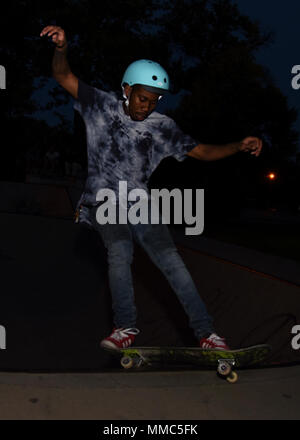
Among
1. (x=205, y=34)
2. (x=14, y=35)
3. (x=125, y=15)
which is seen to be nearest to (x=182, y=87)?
(x=205, y=34)

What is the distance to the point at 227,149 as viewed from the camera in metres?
4.50

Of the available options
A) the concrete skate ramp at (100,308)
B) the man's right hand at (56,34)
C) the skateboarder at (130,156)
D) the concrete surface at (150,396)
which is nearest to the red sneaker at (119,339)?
the skateboarder at (130,156)

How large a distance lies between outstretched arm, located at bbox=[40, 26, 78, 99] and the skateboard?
80.0 inches

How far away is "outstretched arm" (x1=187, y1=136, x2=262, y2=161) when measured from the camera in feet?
14.4

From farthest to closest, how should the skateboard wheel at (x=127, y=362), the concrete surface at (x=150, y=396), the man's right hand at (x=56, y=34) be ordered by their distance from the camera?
the man's right hand at (x=56, y=34), the skateboard wheel at (x=127, y=362), the concrete surface at (x=150, y=396)

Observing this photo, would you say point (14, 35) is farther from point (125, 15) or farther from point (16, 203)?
point (16, 203)

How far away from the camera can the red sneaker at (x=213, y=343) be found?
3.79 meters

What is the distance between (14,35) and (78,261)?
2297 cm

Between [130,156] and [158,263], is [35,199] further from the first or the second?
[158,263]

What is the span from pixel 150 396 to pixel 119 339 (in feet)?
2.83
